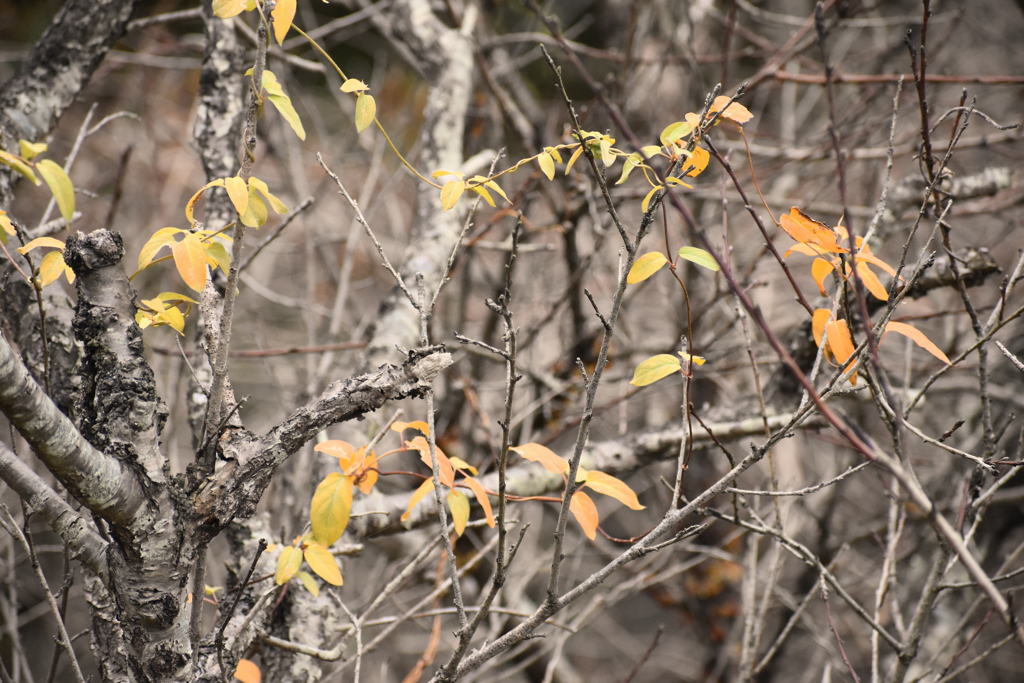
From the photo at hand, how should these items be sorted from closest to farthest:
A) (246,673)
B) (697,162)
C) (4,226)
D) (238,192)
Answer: (238,192)
(4,226)
(697,162)
(246,673)

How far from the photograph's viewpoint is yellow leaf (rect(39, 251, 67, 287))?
963 millimetres

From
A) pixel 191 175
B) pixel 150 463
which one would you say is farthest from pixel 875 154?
pixel 191 175

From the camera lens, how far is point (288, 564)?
3.05ft

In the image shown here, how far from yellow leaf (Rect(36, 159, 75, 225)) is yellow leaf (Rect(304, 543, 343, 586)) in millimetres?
720

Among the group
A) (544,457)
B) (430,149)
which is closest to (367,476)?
(544,457)

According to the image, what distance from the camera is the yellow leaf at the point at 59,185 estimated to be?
1016 mm

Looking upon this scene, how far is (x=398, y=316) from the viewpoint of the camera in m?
1.74

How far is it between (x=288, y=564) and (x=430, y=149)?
1499mm

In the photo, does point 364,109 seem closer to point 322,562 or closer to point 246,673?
point 322,562

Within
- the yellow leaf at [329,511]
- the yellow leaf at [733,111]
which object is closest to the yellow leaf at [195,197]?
the yellow leaf at [329,511]

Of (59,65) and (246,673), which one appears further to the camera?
(59,65)

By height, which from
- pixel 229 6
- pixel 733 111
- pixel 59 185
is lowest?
pixel 733 111

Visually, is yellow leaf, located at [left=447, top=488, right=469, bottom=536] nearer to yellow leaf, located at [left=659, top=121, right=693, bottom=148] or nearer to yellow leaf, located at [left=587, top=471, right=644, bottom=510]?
yellow leaf, located at [left=587, top=471, right=644, bottom=510]

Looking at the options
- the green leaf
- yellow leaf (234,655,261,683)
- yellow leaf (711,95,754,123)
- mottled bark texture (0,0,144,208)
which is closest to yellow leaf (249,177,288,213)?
the green leaf
